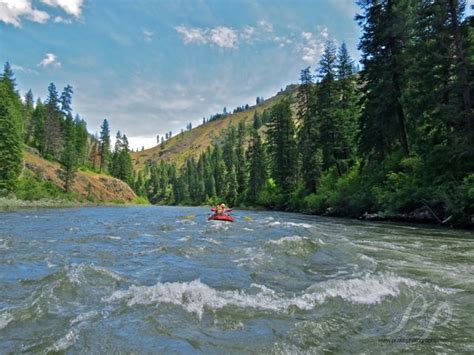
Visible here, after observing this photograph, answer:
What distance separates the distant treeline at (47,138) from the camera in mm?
51156

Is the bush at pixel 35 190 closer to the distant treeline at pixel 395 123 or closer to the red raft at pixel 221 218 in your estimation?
the distant treeline at pixel 395 123

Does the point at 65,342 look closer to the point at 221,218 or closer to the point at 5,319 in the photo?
the point at 5,319

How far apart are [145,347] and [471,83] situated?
71.0 ft

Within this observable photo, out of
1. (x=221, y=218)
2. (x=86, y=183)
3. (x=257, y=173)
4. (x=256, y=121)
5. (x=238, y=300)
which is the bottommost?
(x=238, y=300)

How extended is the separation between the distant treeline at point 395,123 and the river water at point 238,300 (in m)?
10.4

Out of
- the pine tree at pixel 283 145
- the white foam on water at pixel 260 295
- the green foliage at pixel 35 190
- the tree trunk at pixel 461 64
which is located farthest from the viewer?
the pine tree at pixel 283 145

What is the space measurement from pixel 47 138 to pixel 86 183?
13.6 meters

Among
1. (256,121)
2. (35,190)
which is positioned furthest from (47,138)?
(256,121)

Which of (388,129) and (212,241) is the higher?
(388,129)

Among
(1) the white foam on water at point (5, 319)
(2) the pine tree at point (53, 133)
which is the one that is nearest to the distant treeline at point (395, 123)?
(1) the white foam on water at point (5, 319)

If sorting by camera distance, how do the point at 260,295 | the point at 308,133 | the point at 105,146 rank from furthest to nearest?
the point at 105,146 → the point at 308,133 → the point at 260,295

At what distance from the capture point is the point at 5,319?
613 cm

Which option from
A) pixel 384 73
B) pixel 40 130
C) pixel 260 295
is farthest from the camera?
pixel 40 130

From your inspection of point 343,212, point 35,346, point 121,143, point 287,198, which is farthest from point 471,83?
point 121,143
